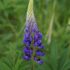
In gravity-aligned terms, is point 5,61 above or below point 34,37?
below

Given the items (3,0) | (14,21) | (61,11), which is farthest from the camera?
(61,11)

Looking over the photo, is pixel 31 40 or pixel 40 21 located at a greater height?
pixel 31 40

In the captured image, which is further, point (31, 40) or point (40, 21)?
point (40, 21)

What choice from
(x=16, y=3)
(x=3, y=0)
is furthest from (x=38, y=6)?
(x=3, y=0)

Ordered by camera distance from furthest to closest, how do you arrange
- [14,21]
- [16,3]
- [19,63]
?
[14,21] → [16,3] → [19,63]

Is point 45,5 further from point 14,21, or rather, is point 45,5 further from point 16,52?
point 16,52

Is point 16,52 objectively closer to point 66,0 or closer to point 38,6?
point 38,6

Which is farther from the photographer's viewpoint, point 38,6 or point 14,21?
point 14,21

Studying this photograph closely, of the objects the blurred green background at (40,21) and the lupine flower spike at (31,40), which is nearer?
the lupine flower spike at (31,40)

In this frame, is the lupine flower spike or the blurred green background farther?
the blurred green background

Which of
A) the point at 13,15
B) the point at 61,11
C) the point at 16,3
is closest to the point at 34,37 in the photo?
the point at 16,3
